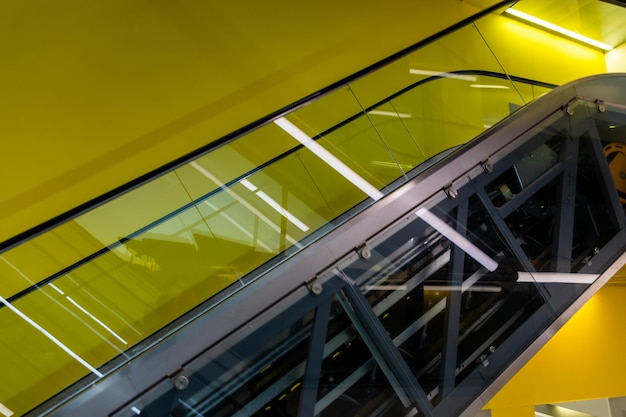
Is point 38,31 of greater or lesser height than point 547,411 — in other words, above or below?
above

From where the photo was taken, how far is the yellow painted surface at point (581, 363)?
5.07 metres

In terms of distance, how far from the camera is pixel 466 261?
276cm

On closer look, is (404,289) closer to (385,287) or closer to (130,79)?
(385,287)

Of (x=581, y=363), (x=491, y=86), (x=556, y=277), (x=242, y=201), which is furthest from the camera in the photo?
(x=581, y=363)

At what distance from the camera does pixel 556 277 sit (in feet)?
9.97

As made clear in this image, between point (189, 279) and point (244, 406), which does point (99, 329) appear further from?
point (244, 406)

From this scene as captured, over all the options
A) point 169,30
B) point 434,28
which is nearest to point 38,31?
point 169,30

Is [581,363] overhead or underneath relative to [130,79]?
underneath

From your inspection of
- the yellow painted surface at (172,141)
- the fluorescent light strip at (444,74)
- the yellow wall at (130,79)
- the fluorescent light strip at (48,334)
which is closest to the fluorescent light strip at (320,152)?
the yellow painted surface at (172,141)

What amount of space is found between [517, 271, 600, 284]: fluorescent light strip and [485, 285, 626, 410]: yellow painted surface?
210 cm

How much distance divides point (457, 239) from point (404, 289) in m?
0.41

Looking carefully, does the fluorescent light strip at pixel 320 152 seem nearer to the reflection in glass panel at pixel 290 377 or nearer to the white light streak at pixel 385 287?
the white light streak at pixel 385 287

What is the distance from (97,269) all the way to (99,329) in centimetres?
41

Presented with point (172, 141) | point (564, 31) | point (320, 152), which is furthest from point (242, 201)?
point (564, 31)
